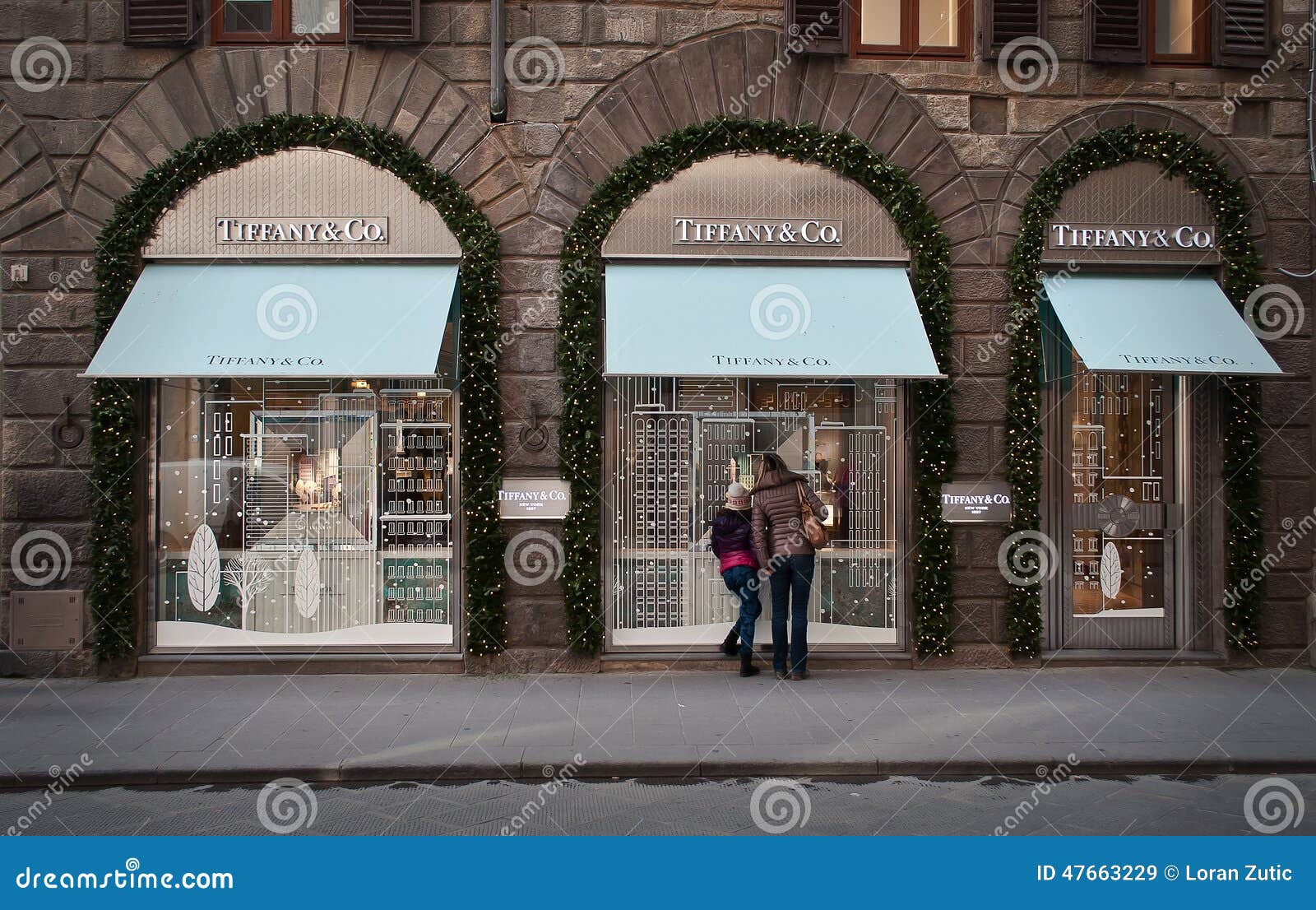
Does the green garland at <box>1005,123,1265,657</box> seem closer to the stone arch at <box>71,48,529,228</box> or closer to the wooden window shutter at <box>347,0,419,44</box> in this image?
the stone arch at <box>71,48,529,228</box>

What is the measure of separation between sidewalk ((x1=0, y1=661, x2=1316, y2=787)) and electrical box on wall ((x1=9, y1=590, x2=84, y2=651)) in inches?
17.5

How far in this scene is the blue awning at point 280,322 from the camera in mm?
9797

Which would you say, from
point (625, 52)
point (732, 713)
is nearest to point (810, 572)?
point (732, 713)

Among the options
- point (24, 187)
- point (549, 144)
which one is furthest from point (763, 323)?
point (24, 187)

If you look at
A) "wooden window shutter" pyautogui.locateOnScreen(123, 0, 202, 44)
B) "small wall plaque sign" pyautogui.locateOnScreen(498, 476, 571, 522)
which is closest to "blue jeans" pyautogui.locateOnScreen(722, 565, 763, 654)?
"small wall plaque sign" pyautogui.locateOnScreen(498, 476, 571, 522)

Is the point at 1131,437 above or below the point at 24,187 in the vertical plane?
below

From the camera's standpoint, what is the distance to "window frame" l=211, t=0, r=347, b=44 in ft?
34.7

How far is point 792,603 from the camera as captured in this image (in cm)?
1008

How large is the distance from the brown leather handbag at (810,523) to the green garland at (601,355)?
1404 millimetres

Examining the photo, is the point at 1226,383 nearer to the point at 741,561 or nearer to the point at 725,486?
the point at 725,486

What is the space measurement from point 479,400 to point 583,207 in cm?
229

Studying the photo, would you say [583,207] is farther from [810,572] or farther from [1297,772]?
[1297,772]

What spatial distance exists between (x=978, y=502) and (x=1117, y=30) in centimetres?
529

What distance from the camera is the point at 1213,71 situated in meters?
11.1
